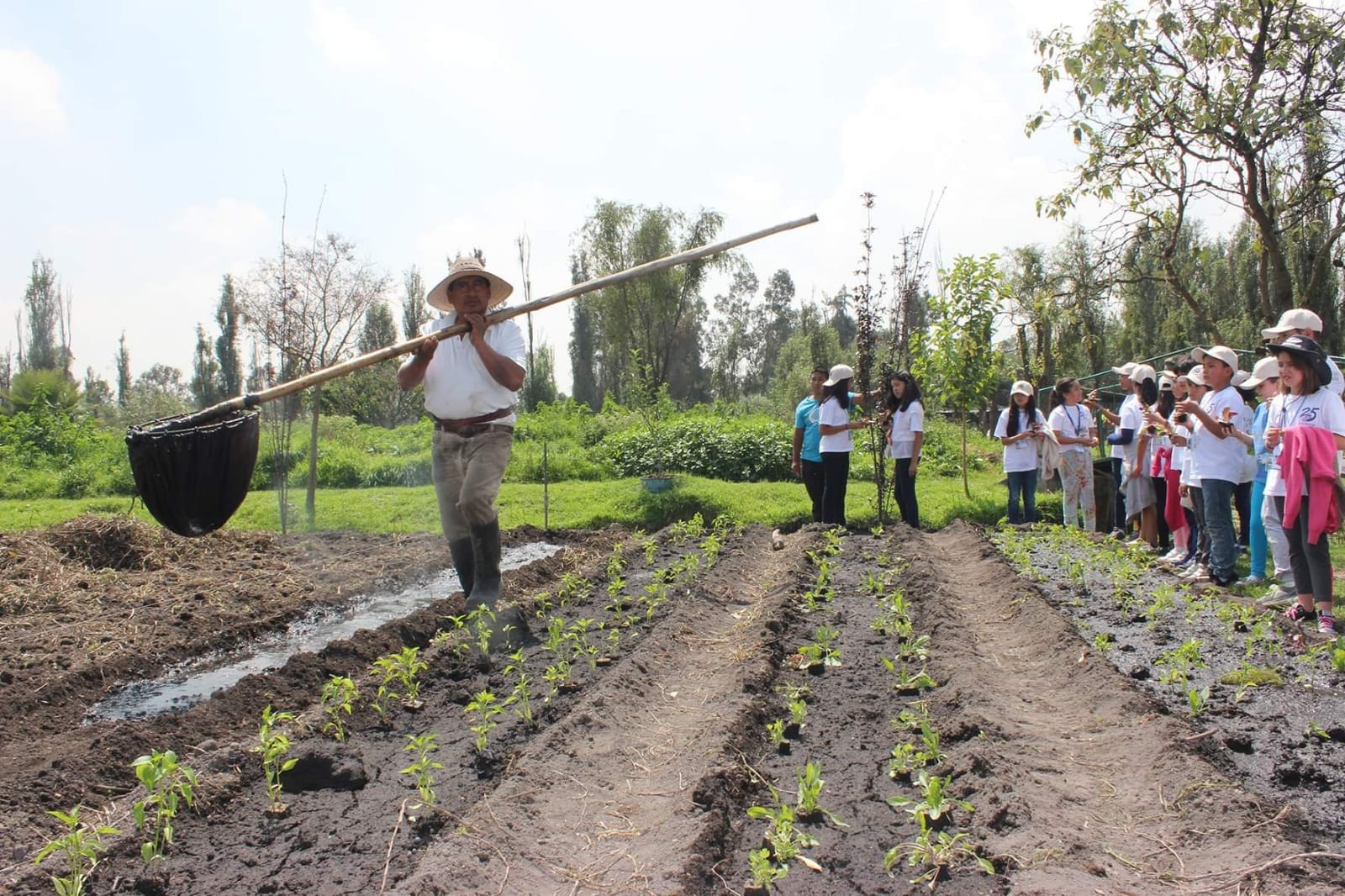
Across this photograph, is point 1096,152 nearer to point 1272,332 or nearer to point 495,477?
point 1272,332

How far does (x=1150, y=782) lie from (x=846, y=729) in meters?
1.10

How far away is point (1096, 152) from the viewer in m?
9.12

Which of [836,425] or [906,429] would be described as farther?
[906,429]

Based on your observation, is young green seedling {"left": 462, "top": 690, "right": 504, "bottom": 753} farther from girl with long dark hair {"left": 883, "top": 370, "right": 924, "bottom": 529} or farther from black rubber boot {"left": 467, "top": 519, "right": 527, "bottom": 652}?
girl with long dark hair {"left": 883, "top": 370, "right": 924, "bottom": 529}

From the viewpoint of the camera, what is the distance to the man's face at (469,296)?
529cm

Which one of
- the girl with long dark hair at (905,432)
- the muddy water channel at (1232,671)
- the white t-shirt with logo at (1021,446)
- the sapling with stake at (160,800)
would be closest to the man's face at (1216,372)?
the muddy water channel at (1232,671)

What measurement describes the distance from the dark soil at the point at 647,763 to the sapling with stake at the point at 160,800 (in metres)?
0.06

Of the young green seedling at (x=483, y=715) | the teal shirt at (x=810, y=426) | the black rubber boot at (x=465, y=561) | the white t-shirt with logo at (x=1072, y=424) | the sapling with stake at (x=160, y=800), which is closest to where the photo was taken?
the sapling with stake at (x=160, y=800)

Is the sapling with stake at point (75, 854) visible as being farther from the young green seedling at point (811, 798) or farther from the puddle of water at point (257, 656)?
the young green seedling at point (811, 798)

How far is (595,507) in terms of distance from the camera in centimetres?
1201

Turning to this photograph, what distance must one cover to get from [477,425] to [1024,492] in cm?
633

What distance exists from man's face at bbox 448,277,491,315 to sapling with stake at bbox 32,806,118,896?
10.5 ft

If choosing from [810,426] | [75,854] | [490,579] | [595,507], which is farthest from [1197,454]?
[595,507]

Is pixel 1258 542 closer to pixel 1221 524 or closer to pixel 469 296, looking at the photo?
pixel 1221 524
